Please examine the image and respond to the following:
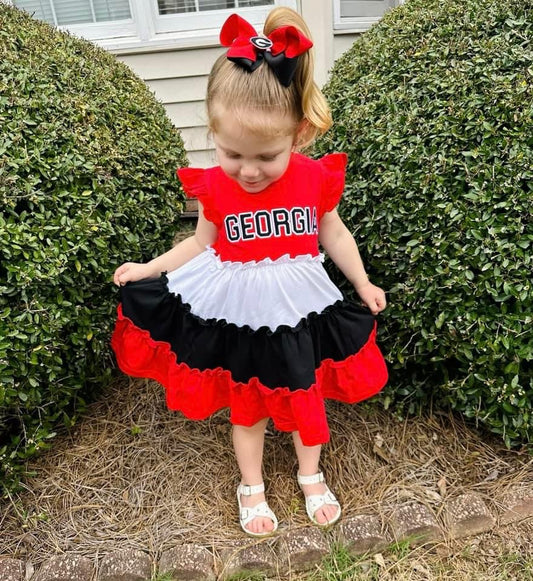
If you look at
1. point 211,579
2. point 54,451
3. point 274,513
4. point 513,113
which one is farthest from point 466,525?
point 54,451

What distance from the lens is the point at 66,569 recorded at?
1.67m

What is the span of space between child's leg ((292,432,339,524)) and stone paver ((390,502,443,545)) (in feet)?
0.65

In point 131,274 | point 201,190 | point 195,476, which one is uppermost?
point 201,190

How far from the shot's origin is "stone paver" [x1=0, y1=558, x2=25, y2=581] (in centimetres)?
167

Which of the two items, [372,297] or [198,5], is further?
[198,5]

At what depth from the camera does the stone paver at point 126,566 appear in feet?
5.46

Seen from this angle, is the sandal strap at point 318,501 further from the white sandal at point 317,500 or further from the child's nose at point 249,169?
the child's nose at point 249,169

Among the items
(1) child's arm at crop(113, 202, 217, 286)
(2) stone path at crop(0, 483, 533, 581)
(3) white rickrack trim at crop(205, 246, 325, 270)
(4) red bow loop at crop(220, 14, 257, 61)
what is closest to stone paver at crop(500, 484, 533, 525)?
(2) stone path at crop(0, 483, 533, 581)

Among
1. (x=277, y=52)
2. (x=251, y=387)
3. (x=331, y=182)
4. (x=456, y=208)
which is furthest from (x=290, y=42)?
(x=251, y=387)

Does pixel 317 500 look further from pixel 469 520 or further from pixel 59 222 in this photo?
pixel 59 222

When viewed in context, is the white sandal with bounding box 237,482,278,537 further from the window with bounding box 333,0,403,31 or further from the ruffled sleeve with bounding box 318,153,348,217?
the window with bounding box 333,0,403,31

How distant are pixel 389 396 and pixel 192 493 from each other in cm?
78

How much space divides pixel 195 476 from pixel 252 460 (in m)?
Answer: 0.29

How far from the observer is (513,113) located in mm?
1642
